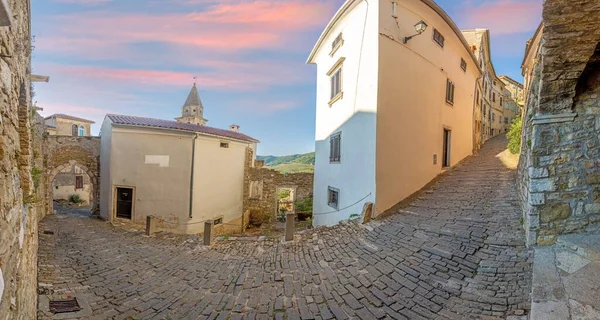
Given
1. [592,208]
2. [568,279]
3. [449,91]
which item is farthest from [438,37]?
[568,279]

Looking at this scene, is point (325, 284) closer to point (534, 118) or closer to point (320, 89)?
point (534, 118)

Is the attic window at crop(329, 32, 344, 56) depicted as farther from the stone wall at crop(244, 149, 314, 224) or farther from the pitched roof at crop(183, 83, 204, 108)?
the pitched roof at crop(183, 83, 204, 108)

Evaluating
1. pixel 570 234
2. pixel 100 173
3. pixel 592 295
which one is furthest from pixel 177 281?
pixel 100 173

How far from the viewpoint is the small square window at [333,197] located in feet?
35.0

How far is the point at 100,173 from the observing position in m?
14.2

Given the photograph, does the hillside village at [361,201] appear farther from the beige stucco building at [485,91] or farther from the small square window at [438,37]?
the beige stucco building at [485,91]

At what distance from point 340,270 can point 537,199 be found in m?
3.82

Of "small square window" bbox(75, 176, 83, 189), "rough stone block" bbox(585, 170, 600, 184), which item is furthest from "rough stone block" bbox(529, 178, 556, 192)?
"small square window" bbox(75, 176, 83, 189)

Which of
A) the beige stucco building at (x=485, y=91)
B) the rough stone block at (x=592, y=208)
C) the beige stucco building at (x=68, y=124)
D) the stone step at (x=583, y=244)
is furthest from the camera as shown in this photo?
the beige stucco building at (x=68, y=124)

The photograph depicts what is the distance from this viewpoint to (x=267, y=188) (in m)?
18.1

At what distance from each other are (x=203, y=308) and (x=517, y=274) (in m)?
5.29

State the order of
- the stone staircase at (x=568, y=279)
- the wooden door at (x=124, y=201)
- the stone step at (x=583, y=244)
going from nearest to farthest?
1. the stone staircase at (x=568, y=279)
2. the stone step at (x=583, y=244)
3. the wooden door at (x=124, y=201)

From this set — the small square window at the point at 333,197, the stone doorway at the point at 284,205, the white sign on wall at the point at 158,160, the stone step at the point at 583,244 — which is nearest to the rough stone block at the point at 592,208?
the stone step at the point at 583,244

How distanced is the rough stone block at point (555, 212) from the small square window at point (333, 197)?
6.60m
